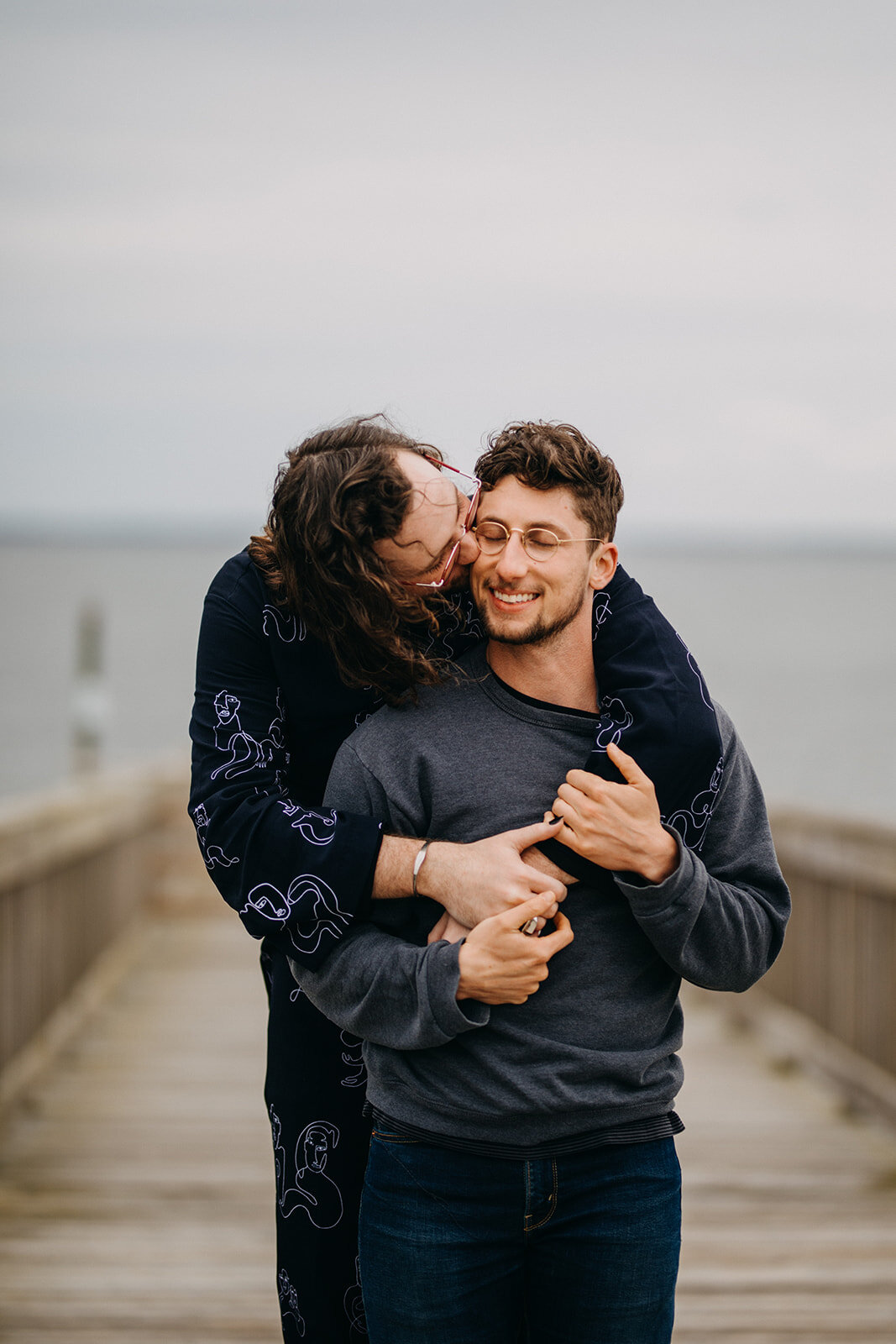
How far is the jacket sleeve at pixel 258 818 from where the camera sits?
152 cm

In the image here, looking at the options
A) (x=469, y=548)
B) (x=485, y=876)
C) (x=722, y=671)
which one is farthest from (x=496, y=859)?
(x=722, y=671)

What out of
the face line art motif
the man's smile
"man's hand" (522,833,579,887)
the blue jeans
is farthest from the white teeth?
the face line art motif

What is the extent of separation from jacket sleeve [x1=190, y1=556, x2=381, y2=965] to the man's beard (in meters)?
0.28

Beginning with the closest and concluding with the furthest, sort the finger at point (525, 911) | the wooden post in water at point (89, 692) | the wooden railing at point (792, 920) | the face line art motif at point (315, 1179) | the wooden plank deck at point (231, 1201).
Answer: the finger at point (525, 911)
the face line art motif at point (315, 1179)
the wooden plank deck at point (231, 1201)
the wooden railing at point (792, 920)
the wooden post in water at point (89, 692)

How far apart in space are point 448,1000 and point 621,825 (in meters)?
0.28

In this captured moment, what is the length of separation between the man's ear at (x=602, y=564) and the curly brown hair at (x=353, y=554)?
0.21 meters

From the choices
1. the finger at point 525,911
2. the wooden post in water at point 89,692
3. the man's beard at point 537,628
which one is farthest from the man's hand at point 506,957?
the wooden post in water at point 89,692

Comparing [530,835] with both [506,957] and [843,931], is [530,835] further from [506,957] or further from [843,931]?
[843,931]

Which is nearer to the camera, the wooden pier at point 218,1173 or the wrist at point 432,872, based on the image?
the wrist at point 432,872

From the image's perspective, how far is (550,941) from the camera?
148cm

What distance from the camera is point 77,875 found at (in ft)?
15.9

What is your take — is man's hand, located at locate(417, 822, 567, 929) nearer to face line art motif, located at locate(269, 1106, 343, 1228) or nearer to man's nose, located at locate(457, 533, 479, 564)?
man's nose, located at locate(457, 533, 479, 564)

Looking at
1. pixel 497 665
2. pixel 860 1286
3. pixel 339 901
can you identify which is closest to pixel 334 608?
pixel 497 665

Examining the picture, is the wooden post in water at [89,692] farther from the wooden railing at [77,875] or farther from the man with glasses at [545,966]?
the man with glasses at [545,966]
